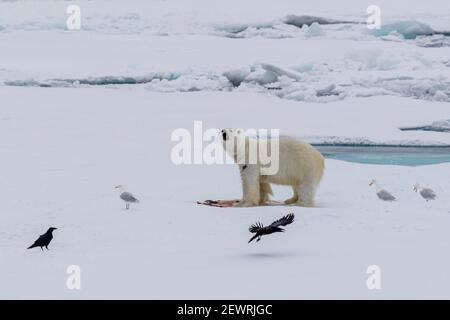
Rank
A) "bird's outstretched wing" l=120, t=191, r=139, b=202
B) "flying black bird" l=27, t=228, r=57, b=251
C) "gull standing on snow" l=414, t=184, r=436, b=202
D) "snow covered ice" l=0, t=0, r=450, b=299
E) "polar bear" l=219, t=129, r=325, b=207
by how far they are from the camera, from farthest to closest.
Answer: "snow covered ice" l=0, t=0, r=450, b=299 < "gull standing on snow" l=414, t=184, r=436, b=202 < "polar bear" l=219, t=129, r=325, b=207 < "bird's outstretched wing" l=120, t=191, r=139, b=202 < "flying black bird" l=27, t=228, r=57, b=251

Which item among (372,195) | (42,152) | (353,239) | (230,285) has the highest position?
(42,152)

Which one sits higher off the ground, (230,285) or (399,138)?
(399,138)

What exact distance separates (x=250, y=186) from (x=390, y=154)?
13.6ft

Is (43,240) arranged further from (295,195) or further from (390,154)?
(390,154)

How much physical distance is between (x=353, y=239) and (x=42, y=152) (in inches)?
198

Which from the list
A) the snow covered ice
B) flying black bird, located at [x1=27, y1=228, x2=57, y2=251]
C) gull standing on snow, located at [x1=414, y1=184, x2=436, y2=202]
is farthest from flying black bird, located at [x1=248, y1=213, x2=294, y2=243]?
gull standing on snow, located at [x1=414, y1=184, x2=436, y2=202]

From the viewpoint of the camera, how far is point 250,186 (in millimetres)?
6020

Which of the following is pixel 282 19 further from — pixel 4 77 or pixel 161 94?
pixel 4 77

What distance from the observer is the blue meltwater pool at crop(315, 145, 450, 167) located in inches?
369

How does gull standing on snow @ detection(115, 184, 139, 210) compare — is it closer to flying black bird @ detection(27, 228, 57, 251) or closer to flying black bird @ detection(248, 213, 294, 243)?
flying black bird @ detection(27, 228, 57, 251)

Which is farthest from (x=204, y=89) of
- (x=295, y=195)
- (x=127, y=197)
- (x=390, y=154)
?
(x=127, y=197)

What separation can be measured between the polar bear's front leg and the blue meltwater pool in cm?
349

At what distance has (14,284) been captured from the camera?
4.30 meters

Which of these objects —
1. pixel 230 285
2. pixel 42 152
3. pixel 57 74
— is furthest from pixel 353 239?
pixel 57 74
